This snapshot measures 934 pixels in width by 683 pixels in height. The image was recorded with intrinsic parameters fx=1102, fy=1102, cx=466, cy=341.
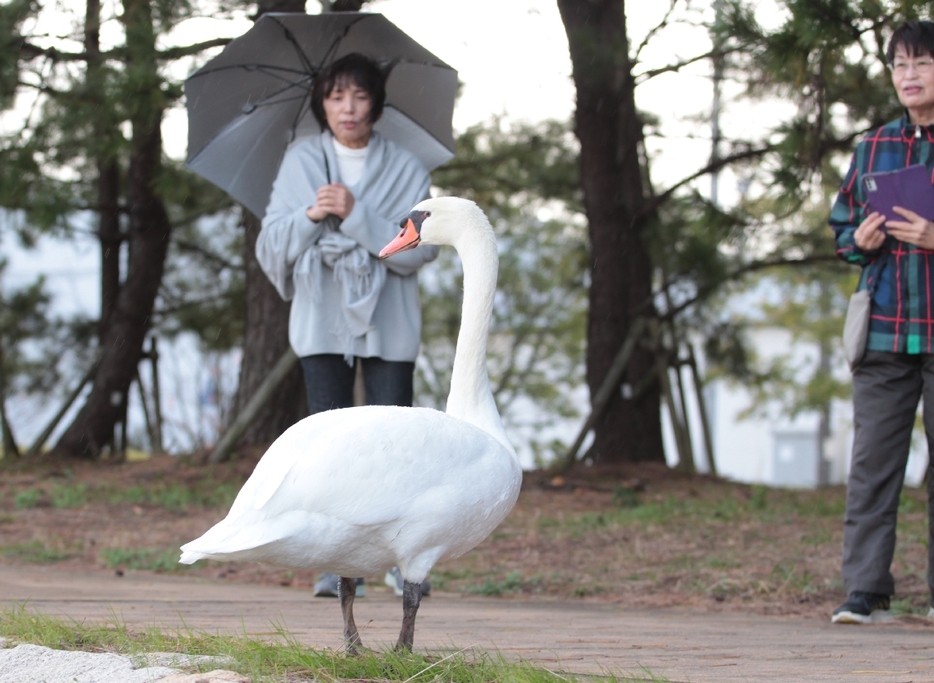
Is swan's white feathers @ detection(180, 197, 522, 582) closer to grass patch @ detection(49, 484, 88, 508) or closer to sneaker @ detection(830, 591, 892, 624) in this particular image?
sneaker @ detection(830, 591, 892, 624)

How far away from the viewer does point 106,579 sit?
5.16 meters

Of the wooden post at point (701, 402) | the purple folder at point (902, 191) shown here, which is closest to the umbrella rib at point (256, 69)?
the purple folder at point (902, 191)

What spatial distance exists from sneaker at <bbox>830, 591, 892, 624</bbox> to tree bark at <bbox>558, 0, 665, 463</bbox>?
17.1 feet

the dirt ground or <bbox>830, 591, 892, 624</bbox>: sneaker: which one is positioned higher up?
<bbox>830, 591, 892, 624</bbox>: sneaker

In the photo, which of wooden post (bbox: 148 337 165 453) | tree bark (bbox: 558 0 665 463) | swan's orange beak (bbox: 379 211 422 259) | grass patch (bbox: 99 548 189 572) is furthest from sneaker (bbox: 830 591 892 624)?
wooden post (bbox: 148 337 165 453)

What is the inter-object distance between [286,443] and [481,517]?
0.56 m

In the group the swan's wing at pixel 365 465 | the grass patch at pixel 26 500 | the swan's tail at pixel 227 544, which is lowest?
the grass patch at pixel 26 500

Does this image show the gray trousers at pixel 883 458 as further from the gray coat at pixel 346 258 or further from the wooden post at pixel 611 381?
the wooden post at pixel 611 381

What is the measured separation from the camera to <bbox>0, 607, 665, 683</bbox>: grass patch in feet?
8.28

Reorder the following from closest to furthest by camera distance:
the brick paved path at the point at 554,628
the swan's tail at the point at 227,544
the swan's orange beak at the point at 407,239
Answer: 1. the swan's tail at the point at 227,544
2. the brick paved path at the point at 554,628
3. the swan's orange beak at the point at 407,239

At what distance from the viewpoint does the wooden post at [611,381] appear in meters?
9.27

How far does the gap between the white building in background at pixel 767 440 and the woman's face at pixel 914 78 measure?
18.4 meters

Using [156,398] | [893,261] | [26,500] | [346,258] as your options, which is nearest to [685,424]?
[156,398]

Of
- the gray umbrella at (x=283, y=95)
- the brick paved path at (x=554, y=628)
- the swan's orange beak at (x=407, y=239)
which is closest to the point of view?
the brick paved path at (x=554, y=628)
